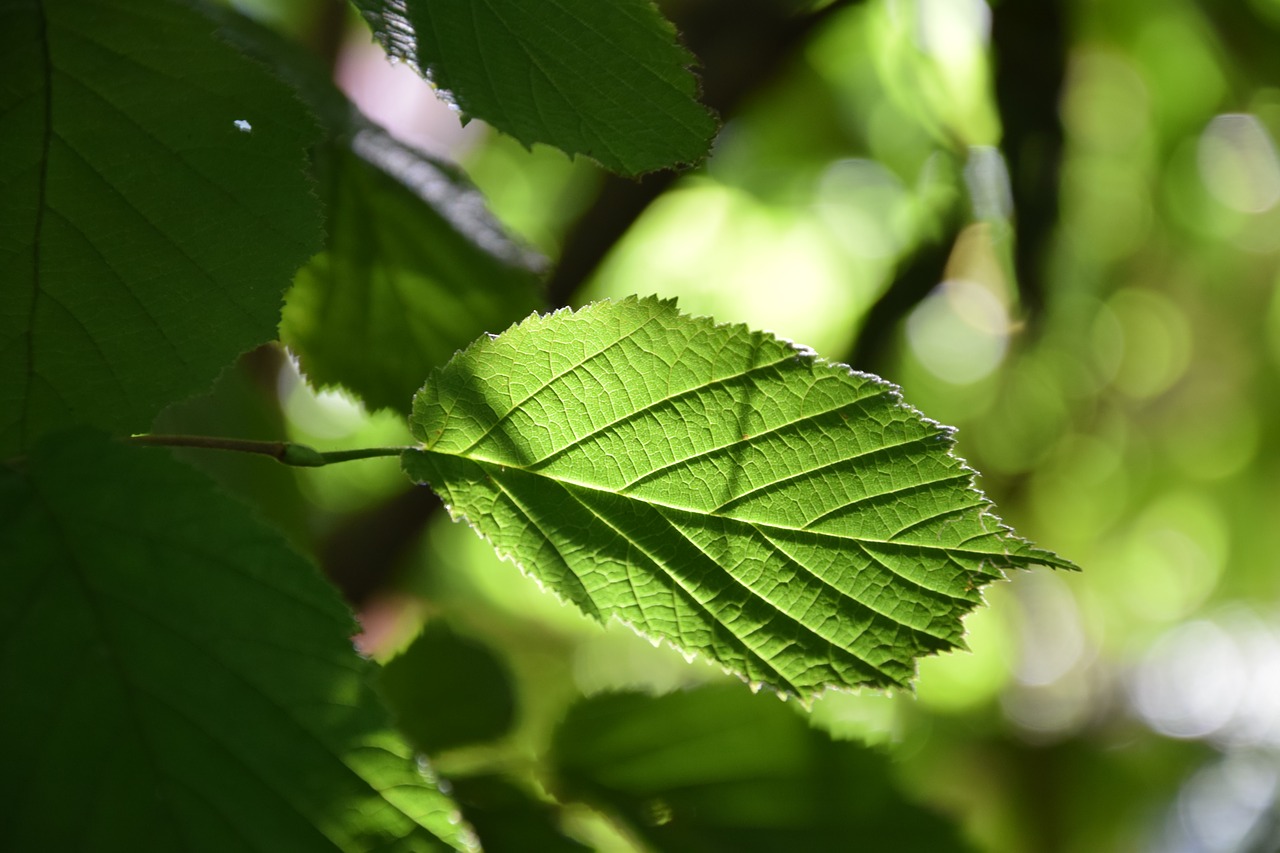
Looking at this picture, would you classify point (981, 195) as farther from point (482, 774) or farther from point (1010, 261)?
point (482, 774)

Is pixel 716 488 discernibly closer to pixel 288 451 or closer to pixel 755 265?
pixel 288 451

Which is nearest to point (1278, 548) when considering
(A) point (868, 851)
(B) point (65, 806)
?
(A) point (868, 851)

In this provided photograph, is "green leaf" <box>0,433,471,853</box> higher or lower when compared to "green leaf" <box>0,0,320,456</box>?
lower

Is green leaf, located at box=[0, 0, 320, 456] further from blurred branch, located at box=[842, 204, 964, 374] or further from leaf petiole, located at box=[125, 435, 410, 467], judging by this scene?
blurred branch, located at box=[842, 204, 964, 374]

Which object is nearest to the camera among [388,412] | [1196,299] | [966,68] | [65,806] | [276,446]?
[65,806]

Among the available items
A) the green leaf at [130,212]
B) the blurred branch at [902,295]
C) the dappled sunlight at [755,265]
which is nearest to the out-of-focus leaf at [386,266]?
the green leaf at [130,212]

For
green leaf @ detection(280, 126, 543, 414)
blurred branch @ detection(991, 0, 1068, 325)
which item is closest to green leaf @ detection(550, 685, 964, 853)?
green leaf @ detection(280, 126, 543, 414)
